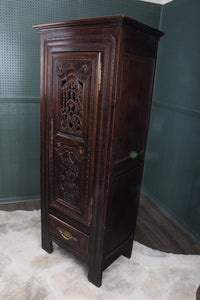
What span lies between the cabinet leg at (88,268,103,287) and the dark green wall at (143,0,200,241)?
49.3 inches

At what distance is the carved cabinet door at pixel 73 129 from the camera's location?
1.70 m

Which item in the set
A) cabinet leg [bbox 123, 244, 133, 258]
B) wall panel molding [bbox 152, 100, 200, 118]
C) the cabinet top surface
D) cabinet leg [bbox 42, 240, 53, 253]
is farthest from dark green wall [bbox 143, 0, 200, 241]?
cabinet leg [bbox 42, 240, 53, 253]

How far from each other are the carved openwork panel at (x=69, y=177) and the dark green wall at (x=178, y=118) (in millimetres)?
1385

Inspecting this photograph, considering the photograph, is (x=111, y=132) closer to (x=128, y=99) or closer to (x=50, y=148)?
(x=128, y=99)

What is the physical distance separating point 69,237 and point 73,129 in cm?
94

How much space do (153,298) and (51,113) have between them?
1.64 meters

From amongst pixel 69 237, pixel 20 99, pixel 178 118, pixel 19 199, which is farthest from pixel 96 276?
pixel 20 99

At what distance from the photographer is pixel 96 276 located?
2.01m

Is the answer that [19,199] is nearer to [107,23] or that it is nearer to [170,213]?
[170,213]

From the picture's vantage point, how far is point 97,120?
67.5 inches

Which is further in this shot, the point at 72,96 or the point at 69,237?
the point at 69,237

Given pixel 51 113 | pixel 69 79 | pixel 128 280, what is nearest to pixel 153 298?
pixel 128 280

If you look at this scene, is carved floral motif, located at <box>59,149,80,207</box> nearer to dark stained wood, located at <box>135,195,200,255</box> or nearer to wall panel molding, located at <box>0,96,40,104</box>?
dark stained wood, located at <box>135,195,200,255</box>

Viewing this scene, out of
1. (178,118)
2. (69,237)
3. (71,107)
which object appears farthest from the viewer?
(178,118)
